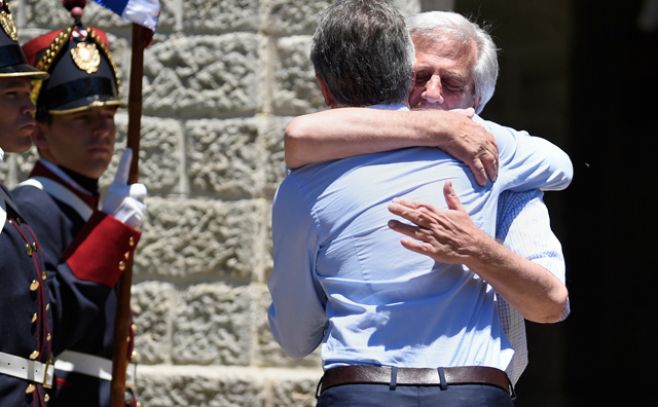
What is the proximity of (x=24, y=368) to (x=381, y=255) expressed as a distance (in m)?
1.17

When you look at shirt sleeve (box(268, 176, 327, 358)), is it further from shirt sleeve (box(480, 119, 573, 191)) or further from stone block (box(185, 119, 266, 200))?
stone block (box(185, 119, 266, 200))

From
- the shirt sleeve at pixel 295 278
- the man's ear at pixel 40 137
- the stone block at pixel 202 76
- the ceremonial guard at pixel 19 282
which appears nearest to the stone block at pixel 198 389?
the stone block at pixel 202 76

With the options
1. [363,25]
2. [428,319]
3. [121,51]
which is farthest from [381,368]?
[121,51]

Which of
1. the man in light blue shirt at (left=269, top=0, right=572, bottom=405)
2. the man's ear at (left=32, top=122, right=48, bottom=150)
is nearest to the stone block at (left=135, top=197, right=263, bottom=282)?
the man's ear at (left=32, top=122, right=48, bottom=150)

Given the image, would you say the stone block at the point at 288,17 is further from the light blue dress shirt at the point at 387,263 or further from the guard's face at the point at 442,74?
the light blue dress shirt at the point at 387,263

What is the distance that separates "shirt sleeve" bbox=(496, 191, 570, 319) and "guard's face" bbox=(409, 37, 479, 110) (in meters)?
0.29

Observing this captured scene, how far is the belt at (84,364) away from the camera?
420 centimetres

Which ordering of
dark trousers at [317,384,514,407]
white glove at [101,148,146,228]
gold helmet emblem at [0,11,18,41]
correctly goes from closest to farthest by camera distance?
dark trousers at [317,384,514,407] < gold helmet emblem at [0,11,18,41] < white glove at [101,148,146,228]

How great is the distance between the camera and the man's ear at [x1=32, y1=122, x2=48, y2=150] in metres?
4.43

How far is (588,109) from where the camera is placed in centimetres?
804

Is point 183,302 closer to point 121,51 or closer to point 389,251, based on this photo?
point 121,51

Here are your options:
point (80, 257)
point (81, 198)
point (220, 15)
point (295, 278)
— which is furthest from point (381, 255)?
point (220, 15)

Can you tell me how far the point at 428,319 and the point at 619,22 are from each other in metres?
5.40

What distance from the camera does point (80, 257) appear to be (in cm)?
398
